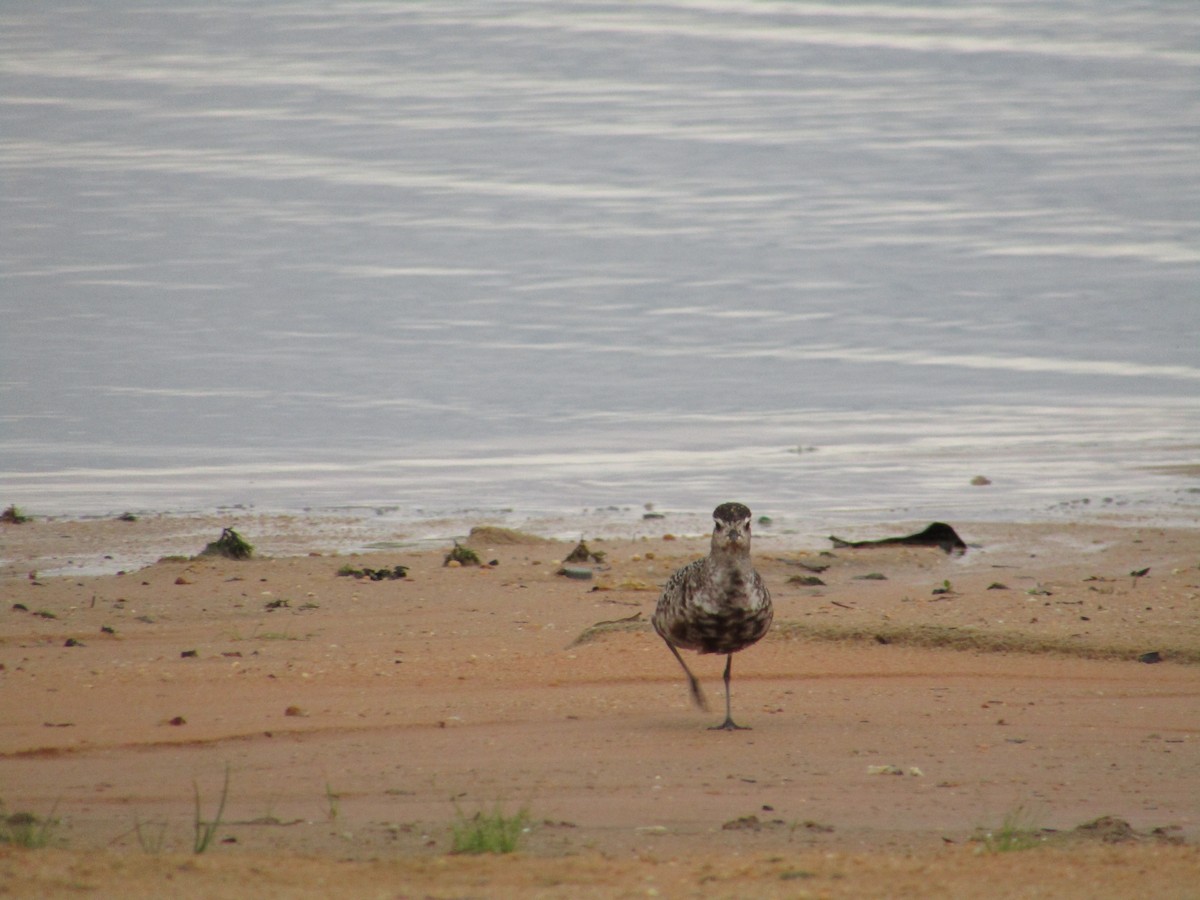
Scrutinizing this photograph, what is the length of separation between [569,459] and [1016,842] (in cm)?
1028

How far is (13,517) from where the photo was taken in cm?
1386

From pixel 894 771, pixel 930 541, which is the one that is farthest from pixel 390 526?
pixel 894 771

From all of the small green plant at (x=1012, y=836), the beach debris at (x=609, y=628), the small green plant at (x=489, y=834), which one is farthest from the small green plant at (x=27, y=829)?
the beach debris at (x=609, y=628)

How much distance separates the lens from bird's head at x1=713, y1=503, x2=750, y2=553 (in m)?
8.06

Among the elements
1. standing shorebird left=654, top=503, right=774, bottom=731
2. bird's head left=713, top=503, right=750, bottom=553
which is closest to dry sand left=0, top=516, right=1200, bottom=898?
standing shorebird left=654, top=503, right=774, bottom=731

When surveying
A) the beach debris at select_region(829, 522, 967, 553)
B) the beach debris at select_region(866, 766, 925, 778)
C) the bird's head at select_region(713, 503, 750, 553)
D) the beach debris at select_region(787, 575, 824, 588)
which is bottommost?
the beach debris at select_region(866, 766, 925, 778)

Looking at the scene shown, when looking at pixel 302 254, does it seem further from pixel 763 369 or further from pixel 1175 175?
pixel 1175 175

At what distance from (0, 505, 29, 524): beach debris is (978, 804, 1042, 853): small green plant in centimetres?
910

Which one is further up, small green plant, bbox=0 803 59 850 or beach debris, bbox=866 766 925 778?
small green plant, bbox=0 803 59 850

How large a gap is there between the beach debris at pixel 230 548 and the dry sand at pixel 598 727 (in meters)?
0.16

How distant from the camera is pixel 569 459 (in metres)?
16.4

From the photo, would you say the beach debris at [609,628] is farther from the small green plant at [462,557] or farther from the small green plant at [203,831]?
the small green plant at [203,831]

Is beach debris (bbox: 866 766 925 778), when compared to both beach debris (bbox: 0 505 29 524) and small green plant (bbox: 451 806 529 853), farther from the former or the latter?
beach debris (bbox: 0 505 29 524)

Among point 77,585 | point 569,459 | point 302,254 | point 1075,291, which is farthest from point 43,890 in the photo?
point 302,254
